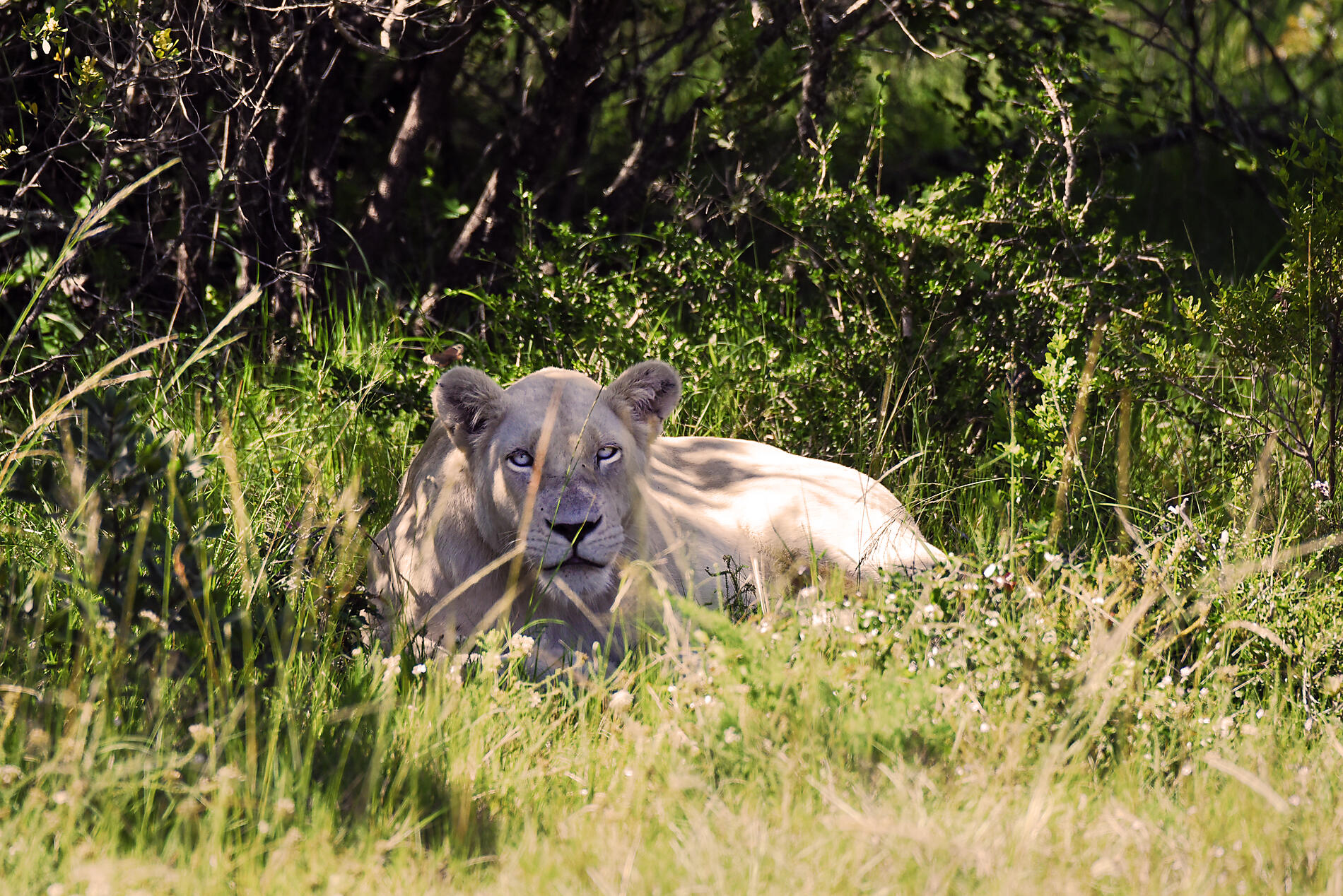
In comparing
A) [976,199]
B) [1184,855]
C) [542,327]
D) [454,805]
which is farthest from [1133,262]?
[454,805]

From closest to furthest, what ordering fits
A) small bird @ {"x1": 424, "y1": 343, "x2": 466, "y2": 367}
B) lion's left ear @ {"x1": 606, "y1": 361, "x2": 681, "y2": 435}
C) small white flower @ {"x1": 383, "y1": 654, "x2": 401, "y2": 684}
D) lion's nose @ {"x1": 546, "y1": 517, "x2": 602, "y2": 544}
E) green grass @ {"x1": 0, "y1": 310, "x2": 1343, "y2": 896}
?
green grass @ {"x1": 0, "y1": 310, "x2": 1343, "y2": 896}
small white flower @ {"x1": 383, "y1": 654, "x2": 401, "y2": 684}
lion's nose @ {"x1": 546, "y1": 517, "x2": 602, "y2": 544}
lion's left ear @ {"x1": 606, "y1": 361, "x2": 681, "y2": 435}
small bird @ {"x1": 424, "y1": 343, "x2": 466, "y2": 367}

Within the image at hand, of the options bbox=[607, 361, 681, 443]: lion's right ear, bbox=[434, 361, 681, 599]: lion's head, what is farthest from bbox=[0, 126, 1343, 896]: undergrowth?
bbox=[607, 361, 681, 443]: lion's right ear

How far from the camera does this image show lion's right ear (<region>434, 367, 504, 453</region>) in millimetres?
3789

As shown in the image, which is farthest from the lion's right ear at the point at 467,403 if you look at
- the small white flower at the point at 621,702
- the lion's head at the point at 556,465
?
the small white flower at the point at 621,702

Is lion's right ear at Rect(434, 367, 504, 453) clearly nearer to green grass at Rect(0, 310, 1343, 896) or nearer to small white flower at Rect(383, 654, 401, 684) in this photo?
green grass at Rect(0, 310, 1343, 896)

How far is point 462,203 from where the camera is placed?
6656 millimetres

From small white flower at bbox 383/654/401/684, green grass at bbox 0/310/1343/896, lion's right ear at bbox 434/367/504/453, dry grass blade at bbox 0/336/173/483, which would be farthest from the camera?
lion's right ear at bbox 434/367/504/453

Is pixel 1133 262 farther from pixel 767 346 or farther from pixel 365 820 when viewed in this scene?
pixel 365 820

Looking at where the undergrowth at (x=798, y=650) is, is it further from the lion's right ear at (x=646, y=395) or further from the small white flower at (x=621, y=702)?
the lion's right ear at (x=646, y=395)

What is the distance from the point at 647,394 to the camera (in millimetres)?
4090

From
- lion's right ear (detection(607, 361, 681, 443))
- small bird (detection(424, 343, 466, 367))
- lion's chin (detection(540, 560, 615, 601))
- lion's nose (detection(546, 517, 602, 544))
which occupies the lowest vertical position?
lion's chin (detection(540, 560, 615, 601))

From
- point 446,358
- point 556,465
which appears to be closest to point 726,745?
point 556,465

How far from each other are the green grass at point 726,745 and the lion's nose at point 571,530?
0.40 metres

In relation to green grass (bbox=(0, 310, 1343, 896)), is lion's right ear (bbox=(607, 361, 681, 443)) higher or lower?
higher
